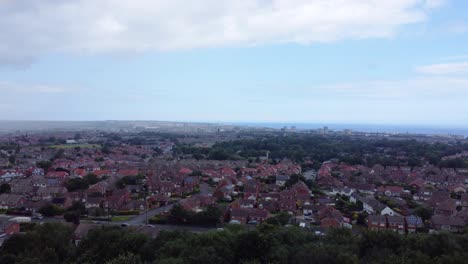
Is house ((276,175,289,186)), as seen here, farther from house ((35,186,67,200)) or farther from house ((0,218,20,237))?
house ((0,218,20,237))

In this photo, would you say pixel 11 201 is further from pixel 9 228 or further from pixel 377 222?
pixel 377 222

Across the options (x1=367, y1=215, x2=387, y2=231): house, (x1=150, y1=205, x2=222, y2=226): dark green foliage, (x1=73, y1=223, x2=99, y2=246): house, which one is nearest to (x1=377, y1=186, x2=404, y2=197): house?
(x1=367, y1=215, x2=387, y2=231): house

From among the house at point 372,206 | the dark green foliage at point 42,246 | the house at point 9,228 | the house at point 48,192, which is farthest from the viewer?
the house at point 48,192

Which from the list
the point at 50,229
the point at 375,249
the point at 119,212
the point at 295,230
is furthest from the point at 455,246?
the point at 119,212

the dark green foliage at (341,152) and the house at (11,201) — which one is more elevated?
the dark green foliage at (341,152)

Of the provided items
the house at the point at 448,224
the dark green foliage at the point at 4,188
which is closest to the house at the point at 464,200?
the house at the point at 448,224

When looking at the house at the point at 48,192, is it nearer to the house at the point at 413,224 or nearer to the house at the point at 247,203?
the house at the point at 247,203
